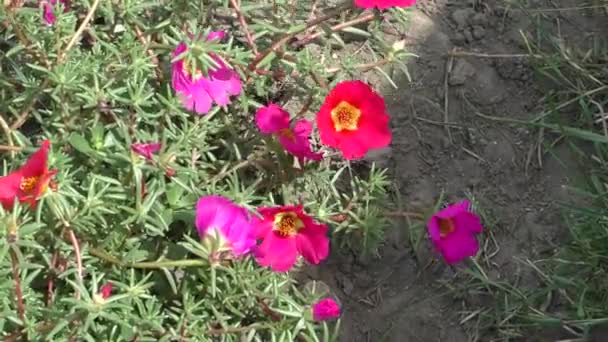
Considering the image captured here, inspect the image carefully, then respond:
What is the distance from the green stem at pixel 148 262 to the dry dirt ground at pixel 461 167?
19.4 inches

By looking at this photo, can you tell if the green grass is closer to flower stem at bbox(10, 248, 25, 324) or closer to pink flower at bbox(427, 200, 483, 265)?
pink flower at bbox(427, 200, 483, 265)

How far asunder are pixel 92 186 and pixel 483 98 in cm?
124

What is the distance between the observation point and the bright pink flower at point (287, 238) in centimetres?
223

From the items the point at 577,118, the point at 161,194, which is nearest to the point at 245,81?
the point at 161,194

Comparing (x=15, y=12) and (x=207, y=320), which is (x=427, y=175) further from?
(x=15, y=12)

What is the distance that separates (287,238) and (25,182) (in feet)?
2.16

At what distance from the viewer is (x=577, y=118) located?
8.86 ft

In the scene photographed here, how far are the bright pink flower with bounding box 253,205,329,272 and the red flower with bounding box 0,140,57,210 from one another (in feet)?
1.76

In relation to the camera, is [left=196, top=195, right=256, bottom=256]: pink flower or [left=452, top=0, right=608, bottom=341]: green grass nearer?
[left=196, top=195, right=256, bottom=256]: pink flower

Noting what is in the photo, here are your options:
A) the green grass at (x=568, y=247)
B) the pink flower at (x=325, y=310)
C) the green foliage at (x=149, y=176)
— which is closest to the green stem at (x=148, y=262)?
the green foliage at (x=149, y=176)

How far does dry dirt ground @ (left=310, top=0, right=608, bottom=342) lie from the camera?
96.8 inches

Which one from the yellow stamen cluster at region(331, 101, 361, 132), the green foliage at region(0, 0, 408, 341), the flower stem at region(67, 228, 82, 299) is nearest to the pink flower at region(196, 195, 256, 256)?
the green foliage at region(0, 0, 408, 341)

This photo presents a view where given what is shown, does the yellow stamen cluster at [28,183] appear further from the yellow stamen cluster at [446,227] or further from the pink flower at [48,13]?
the yellow stamen cluster at [446,227]

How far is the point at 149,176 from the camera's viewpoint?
226 cm
